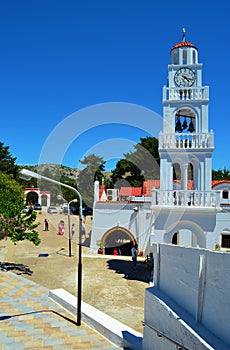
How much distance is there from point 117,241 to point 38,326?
481 inches

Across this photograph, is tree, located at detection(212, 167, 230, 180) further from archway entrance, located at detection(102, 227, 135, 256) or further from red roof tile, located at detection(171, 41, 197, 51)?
red roof tile, located at detection(171, 41, 197, 51)

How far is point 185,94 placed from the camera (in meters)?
11.6

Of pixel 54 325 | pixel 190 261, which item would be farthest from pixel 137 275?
pixel 190 261

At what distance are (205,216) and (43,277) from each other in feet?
24.5

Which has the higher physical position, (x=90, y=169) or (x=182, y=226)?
(x=90, y=169)

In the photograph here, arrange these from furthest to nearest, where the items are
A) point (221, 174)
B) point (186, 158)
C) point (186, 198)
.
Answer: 1. point (221, 174)
2. point (186, 158)
3. point (186, 198)

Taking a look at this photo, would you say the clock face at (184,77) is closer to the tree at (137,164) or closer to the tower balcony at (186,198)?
the tower balcony at (186,198)

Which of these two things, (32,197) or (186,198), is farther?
(32,197)

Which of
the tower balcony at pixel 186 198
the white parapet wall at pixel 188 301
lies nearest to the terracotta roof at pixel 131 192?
the tower balcony at pixel 186 198

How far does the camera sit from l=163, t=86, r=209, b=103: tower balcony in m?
11.3

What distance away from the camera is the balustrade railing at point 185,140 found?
36.2 feet

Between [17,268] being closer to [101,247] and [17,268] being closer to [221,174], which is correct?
[101,247]

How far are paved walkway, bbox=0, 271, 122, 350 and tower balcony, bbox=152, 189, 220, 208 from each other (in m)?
5.21

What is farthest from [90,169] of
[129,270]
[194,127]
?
[194,127]
